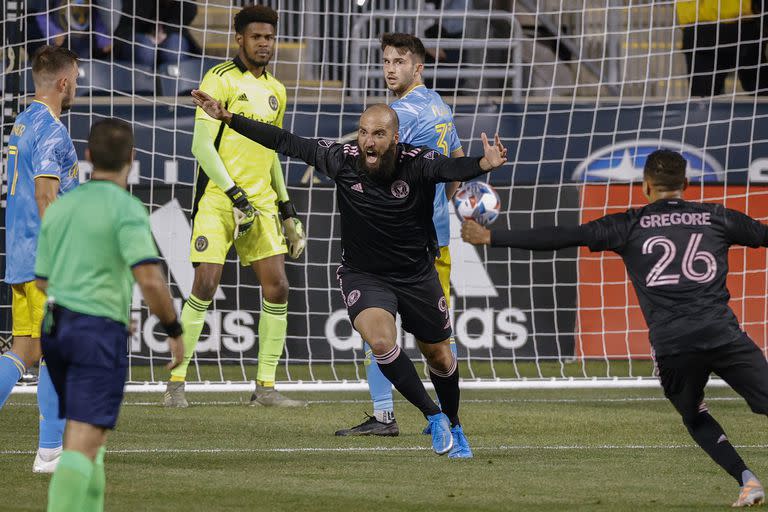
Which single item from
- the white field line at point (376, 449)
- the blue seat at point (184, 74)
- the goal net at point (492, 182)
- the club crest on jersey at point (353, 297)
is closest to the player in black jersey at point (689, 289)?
the club crest on jersey at point (353, 297)

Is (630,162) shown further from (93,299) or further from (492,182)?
(93,299)

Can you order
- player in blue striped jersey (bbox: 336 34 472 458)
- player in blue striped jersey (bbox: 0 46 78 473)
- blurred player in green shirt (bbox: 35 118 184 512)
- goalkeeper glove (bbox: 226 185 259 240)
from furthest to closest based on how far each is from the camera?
1. goalkeeper glove (bbox: 226 185 259 240)
2. player in blue striped jersey (bbox: 336 34 472 458)
3. player in blue striped jersey (bbox: 0 46 78 473)
4. blurred player in green shirt (bbox: 35 118 184 512)

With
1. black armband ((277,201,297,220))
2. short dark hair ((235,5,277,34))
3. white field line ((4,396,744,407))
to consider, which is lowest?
white field line ((4,396,744,407))

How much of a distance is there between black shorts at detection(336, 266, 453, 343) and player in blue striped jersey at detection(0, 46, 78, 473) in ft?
4.91

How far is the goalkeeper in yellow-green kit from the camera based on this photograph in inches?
363

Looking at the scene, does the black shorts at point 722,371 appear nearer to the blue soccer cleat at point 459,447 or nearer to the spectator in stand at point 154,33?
the blue soccer cleat at point 459,447

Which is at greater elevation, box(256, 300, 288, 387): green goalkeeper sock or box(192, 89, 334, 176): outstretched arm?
box(192, 89, 334, 176): outstretched arm

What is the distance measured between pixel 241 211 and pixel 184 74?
4.87 metres

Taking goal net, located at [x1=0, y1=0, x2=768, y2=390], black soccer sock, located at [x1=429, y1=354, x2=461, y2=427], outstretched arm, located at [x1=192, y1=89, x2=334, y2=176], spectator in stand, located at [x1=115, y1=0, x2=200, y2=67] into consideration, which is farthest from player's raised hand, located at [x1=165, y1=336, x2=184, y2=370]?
spectator in stand, located at [x1=115, y1=0, x2=200, y2=67]

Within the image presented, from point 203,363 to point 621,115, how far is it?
4480mm

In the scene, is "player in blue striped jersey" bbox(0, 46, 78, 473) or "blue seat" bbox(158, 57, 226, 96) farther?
"blue seat" bbox(158, 57, 226, 96)

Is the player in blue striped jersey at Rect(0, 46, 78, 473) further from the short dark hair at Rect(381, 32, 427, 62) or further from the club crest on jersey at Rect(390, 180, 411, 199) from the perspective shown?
the short dark hair at Rect(381, 32, 427, 62)

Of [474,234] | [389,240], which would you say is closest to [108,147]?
[474,234]

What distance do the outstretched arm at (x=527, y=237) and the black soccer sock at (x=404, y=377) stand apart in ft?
5.09
